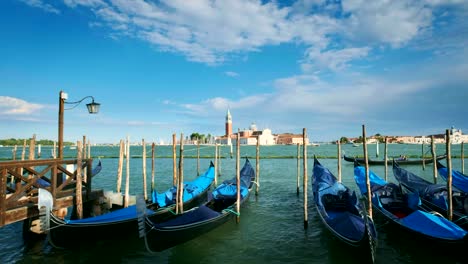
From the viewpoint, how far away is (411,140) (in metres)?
125

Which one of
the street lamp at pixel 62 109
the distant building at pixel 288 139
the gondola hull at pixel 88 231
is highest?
the distant building at pixel 288 139

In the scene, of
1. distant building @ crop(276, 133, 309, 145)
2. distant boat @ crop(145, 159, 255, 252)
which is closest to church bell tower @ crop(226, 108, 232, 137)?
distant building @ crop(276, 133, 309, 145)

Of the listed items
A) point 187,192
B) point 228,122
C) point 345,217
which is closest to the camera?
point 345,217

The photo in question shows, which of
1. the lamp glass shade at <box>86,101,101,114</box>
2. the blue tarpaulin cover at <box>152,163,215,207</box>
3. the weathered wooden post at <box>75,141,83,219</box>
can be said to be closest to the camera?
the weathered wooden post at <box>75,141,83,219</box>

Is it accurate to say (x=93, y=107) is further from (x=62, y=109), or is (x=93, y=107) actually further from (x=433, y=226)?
(x=433, y=226)

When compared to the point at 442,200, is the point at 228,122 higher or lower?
higher

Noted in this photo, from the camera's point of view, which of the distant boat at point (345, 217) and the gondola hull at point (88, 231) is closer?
the distant boat at point (345, 217)

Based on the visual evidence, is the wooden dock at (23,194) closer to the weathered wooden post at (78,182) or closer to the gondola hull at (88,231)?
the weathered wooden post at (78,182)

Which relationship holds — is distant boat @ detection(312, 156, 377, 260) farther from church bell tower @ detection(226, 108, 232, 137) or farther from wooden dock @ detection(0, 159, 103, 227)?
church bell tower @ detection(226, 108, 232, 137)

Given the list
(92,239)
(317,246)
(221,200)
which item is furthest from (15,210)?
(317,246)

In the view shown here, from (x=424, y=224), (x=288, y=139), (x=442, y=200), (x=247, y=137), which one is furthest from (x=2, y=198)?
(x=288, y=139)

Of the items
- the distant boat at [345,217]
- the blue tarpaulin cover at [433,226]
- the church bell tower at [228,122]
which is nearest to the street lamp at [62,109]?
the distant boat at [345,217]

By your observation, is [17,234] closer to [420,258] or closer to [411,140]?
[420,258]

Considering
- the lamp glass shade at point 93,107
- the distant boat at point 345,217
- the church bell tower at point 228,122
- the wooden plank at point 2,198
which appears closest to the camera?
the wooden plank at point 2,198
